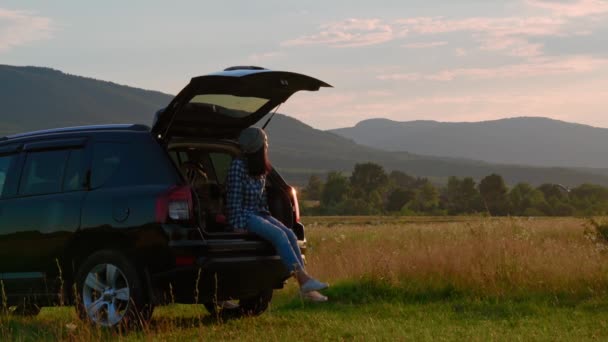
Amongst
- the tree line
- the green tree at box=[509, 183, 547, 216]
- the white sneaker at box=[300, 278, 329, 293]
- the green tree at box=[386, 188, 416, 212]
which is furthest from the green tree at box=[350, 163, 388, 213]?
the white sneaker at box=[300, 278, 329, 293]

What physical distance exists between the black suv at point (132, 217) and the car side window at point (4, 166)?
0.01 meters

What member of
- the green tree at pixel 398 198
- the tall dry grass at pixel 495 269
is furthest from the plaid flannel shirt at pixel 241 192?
the green tree at pixel 398 198

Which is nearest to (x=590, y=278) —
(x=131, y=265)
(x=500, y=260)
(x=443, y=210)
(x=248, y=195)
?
(x=500, y=260)

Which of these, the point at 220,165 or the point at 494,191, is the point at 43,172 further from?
the point at 494,191

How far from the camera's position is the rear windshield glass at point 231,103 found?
30.0ft

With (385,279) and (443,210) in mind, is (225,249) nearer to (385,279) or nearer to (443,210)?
(385,279)

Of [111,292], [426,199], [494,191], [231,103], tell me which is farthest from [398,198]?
[111,292]

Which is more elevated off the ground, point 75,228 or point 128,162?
point 128,162

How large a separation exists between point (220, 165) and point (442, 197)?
367 ft

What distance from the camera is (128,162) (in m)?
8.37

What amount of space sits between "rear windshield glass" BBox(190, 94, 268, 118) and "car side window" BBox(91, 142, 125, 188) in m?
0.95

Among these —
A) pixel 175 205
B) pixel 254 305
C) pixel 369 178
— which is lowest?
pixel 369 178

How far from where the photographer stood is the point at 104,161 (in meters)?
8.55

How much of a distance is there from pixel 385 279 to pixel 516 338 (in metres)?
3.85
